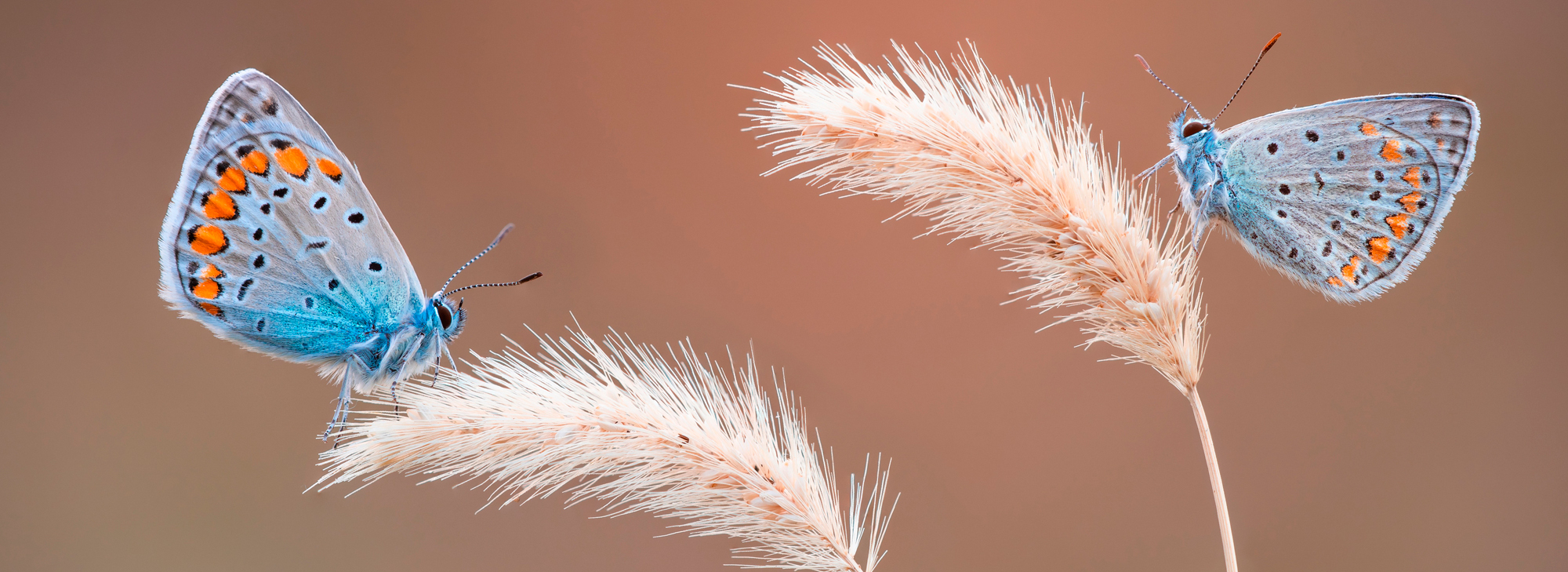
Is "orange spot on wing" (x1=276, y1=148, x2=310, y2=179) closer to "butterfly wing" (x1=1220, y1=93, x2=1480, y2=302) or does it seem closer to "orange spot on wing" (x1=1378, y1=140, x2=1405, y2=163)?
"butterfly wing" (x1=1220, y1=93, x2=1480, y2=302)

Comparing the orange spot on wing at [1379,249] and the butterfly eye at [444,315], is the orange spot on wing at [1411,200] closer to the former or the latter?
the orange spot on wing at [1379,249]

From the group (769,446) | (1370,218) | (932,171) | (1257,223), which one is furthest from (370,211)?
(1370,218)

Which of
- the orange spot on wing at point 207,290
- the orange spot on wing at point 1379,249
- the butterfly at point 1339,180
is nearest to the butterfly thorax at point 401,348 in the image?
the orange spot on wing at point 207,290

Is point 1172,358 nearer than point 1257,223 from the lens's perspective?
Yes

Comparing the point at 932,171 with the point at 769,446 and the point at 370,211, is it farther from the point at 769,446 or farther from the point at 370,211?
the point at 370,211

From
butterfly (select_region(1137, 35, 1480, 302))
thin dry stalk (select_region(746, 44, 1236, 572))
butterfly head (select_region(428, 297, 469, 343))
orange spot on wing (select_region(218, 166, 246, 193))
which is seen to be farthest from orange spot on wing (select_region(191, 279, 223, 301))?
butterfly (select_region(1137, 35, 1480, 302))

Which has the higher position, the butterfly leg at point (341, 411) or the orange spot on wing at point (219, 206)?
the orange spot on wing at point (219, 206)

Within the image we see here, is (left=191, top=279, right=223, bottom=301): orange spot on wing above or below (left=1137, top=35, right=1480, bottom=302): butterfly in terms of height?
below
